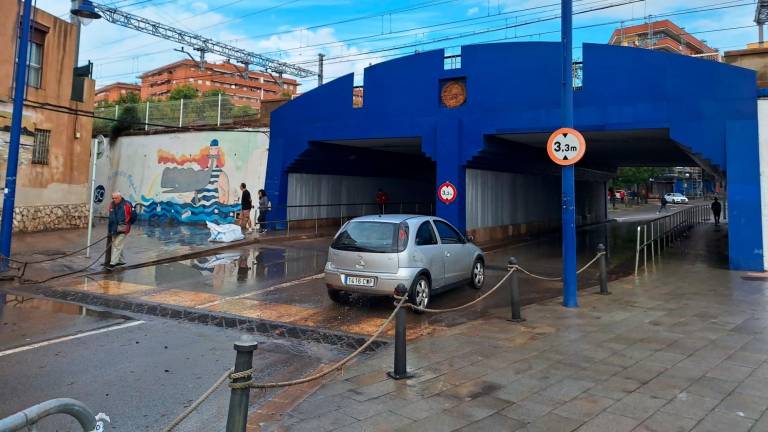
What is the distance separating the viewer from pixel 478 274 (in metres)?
10.6

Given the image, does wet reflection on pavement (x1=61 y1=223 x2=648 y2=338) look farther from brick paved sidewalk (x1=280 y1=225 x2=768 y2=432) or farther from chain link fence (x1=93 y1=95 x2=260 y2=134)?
chain link fence (x1=93 y1=95 x2=260 y2=134)

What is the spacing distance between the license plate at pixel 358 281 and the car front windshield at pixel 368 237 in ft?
1.50

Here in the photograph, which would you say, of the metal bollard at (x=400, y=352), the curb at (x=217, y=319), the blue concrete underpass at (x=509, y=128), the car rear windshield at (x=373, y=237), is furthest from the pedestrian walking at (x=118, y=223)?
the metal bollard at (x=400, y=352)

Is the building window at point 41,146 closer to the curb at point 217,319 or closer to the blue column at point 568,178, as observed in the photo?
the curb at point 217,319

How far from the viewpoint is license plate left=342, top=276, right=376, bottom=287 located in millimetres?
8148

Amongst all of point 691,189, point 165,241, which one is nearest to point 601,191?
point 165,241

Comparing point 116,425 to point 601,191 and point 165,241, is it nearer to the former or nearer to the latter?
point 165,241

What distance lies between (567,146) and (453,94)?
8.86 meters

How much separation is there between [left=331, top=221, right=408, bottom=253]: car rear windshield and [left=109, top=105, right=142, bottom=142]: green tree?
67.1 feet

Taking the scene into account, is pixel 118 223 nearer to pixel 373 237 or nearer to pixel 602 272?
pixel 373 237

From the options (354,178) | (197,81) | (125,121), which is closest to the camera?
(354,178)

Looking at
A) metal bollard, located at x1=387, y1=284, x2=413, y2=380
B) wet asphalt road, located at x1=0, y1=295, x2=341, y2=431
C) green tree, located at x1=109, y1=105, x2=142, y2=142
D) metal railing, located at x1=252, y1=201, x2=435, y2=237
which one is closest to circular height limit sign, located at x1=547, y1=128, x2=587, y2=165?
metal bollard, located at x1=387, y1=284, x2=413, y2=380

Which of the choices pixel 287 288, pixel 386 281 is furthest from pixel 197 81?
pixel 386 281

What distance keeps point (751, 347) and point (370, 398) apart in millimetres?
4907
